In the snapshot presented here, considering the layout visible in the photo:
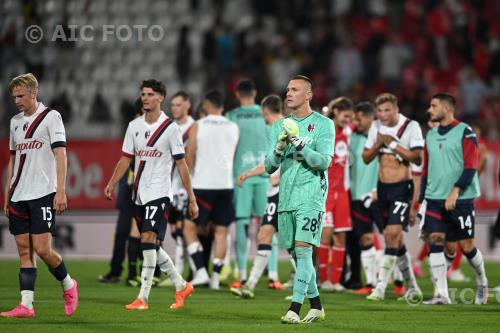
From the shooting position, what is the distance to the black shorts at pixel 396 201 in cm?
1294

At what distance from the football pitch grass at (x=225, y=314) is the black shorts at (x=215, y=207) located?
0.97m

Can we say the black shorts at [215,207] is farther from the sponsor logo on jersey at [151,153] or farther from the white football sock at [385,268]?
the sponsor logo on jersey at [151,153]

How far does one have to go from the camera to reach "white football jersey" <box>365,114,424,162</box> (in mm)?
12875

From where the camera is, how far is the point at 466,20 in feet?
86.7

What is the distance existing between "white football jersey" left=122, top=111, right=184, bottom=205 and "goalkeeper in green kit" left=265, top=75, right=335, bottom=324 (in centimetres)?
165

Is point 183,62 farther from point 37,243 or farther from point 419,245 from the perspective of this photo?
point 37,243

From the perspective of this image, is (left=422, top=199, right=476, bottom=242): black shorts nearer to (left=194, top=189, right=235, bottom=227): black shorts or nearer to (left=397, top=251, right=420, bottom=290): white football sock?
(left=397, top=251, right=420, bottom=290): white football sock

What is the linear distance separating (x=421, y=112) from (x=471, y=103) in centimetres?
206

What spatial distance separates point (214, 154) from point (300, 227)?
465 cm

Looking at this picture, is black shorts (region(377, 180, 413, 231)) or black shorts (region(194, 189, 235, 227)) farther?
black shorts (region(194, 189, 235, 227))

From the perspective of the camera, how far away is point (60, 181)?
405 inches

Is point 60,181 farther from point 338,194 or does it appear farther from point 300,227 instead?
point 338,194

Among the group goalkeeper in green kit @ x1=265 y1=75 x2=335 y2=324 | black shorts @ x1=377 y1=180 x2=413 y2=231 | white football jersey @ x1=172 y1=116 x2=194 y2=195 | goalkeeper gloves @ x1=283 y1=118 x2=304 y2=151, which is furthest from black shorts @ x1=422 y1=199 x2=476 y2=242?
white football jersey @ x1=172 y1=116 x2=194 y2=195

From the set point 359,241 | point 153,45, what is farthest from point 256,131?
point 153,45
